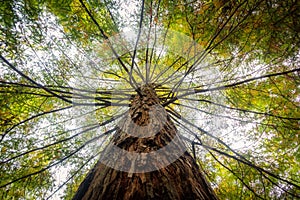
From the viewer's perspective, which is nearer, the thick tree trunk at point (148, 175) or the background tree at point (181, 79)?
the thick tree trunk at point (148, 175)

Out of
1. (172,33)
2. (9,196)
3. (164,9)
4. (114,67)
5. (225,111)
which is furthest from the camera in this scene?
(114,67)

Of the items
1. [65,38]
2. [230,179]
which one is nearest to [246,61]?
[230,179]

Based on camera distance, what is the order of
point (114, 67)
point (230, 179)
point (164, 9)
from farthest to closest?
point (114, 67), point (230, 179), point (164, 9)

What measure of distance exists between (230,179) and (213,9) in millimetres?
2906

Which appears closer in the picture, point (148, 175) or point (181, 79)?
point (148, 175)

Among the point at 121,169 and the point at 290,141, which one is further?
the point at 290,141

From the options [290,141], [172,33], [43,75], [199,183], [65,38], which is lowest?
[290,141]

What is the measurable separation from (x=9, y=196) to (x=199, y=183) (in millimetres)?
3189

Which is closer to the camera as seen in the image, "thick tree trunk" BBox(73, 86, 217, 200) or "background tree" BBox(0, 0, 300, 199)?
"thick tree trunk" BBox(73, 86, 217, 200)

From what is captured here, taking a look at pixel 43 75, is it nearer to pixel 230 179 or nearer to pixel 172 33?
pixel 172 33

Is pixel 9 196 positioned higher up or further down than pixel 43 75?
further down

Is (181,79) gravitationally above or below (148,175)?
above

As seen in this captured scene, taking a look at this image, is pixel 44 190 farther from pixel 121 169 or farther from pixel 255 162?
pixel 255 162

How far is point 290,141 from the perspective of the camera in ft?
9.82
